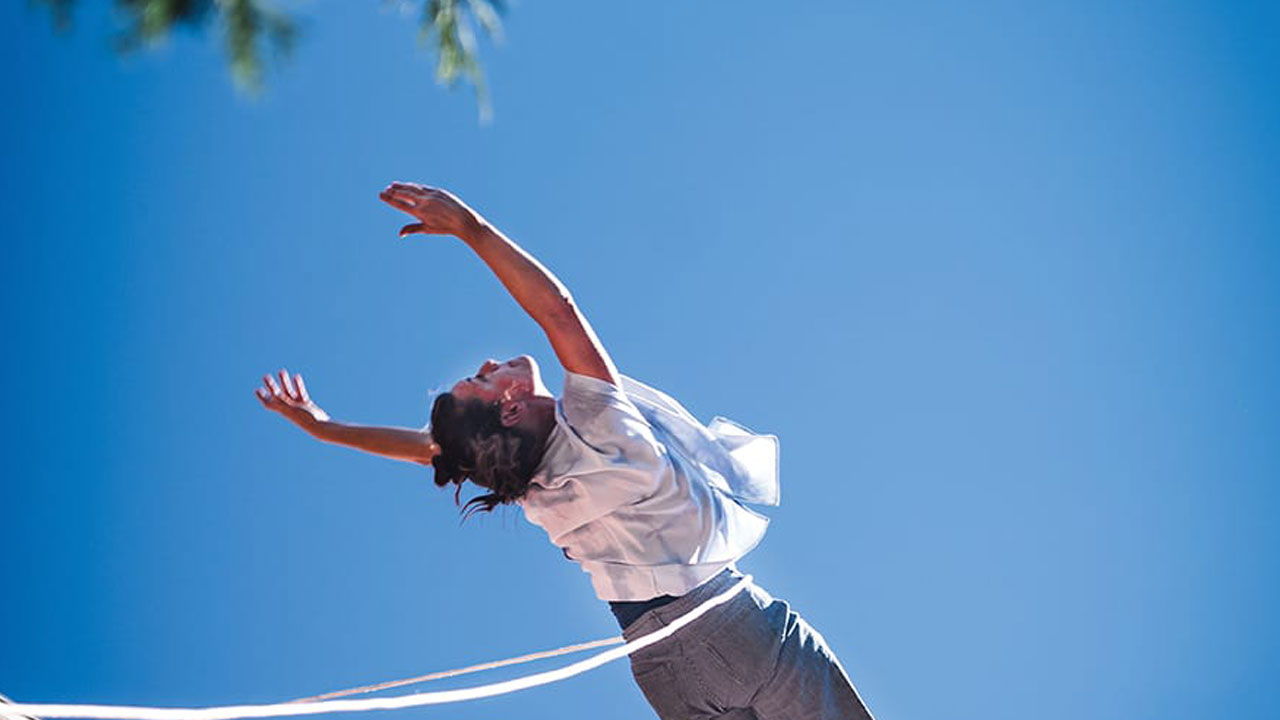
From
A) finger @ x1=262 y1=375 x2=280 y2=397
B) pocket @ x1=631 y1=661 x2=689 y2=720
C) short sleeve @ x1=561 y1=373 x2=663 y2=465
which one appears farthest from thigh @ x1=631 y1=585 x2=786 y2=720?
finger @ x1=262 y1=375 x2=280 y2=397

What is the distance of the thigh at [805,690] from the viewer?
173 centimetres

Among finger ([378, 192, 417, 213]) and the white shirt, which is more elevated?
finger ([378, 192, 417, 213])

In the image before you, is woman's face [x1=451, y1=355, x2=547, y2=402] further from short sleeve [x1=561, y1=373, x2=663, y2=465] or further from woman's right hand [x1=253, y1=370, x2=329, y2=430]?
woman's right hand [x1=253, y1=370, x2=329, y2=430]

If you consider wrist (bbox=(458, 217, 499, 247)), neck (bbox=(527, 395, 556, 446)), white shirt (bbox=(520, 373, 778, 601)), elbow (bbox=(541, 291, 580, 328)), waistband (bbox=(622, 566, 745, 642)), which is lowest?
waistband (bbox=(622, 566, 745, 642))

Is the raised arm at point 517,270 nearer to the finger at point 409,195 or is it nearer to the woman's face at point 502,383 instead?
the finger at point 409,195

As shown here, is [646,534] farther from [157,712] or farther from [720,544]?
[157,712]

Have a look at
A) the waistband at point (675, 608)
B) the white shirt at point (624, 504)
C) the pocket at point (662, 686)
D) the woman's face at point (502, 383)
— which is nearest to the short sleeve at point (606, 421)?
the white shirt at point (624, 504)

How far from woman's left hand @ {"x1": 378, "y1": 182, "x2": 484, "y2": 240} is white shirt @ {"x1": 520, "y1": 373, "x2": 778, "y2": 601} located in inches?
10.3

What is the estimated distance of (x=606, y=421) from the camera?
1712mm

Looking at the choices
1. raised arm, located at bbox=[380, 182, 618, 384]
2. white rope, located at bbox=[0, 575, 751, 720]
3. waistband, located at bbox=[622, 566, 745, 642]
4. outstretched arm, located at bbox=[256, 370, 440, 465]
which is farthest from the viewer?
outstretched arm, located at bbox=[256, 370, 440, 465]

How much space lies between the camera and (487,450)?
178 cm

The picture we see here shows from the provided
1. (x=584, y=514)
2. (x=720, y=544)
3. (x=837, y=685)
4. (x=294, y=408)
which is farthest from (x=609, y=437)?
(x=294, y=408)

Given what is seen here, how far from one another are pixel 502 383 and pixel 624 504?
275 mm

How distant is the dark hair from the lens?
1.77 meters
